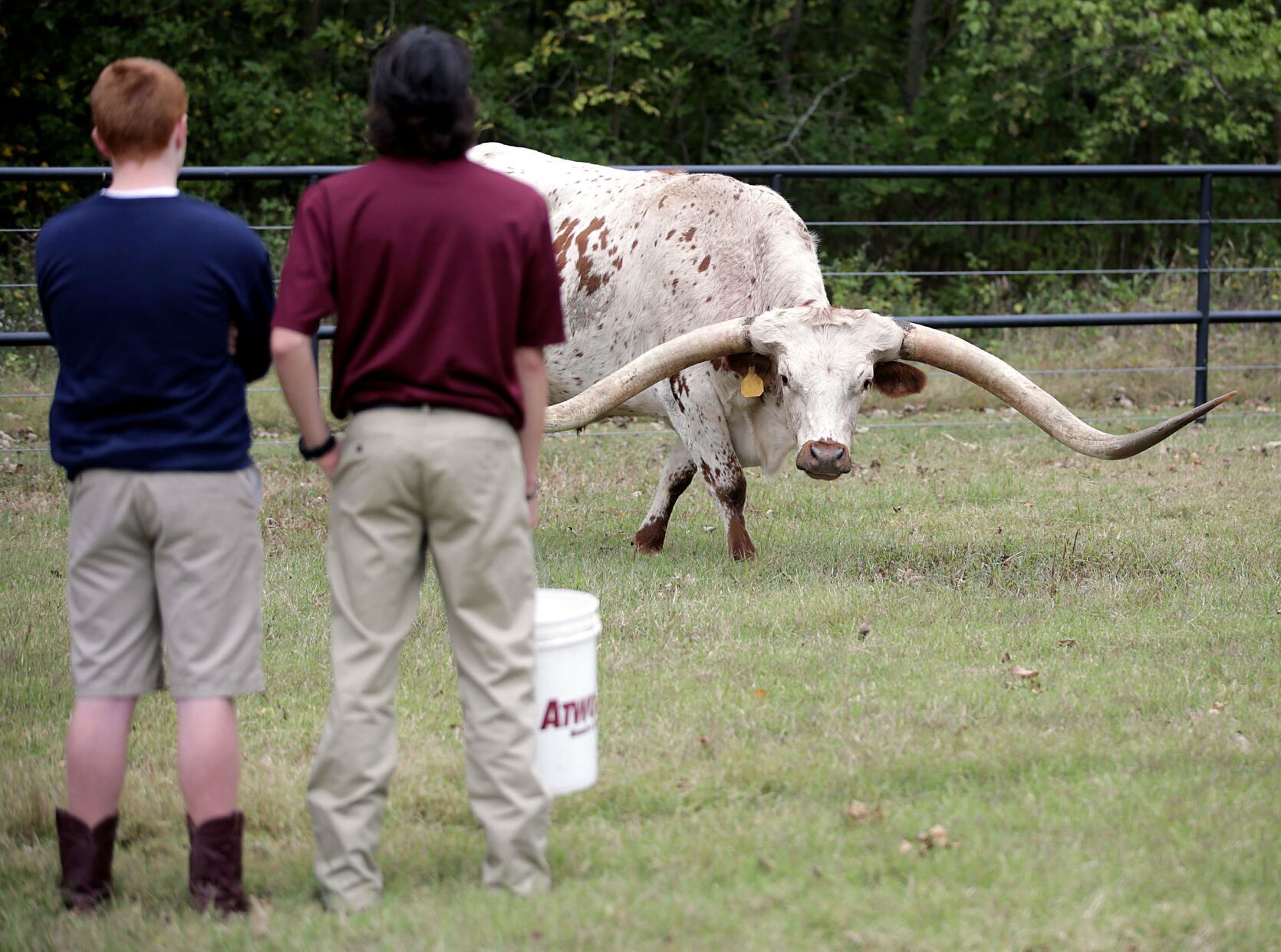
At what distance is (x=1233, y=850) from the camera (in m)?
3.52

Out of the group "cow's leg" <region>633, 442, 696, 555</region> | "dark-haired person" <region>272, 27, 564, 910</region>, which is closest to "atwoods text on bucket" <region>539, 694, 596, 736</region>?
"dark-haired person" <region>272, 27, 564, 910</region>

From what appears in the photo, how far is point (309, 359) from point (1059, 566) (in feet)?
14.5

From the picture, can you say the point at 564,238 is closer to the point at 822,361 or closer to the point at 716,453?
the point at 716,453

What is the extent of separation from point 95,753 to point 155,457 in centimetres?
69

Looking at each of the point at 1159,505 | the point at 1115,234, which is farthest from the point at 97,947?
the point at 1115,234

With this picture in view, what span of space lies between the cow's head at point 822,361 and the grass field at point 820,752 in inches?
27.6

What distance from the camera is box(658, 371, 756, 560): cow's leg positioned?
22.6 feet

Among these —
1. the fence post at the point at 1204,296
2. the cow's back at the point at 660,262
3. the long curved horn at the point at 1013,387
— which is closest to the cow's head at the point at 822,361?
the long curved horn at the point at 1013,387

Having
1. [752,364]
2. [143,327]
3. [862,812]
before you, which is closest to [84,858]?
[143,327]

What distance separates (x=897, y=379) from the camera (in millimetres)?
6695

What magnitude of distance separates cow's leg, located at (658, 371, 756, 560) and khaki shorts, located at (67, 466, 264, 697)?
385 centimetres

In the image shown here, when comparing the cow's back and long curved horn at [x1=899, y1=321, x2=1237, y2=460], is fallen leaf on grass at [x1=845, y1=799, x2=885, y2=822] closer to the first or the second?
long curved horn at [x1=899, y1=321, x2=1237, y2=460]

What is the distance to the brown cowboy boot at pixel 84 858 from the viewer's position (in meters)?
3.28

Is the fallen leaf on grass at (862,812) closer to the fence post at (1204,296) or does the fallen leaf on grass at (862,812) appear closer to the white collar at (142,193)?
the white collar at (142,193)
